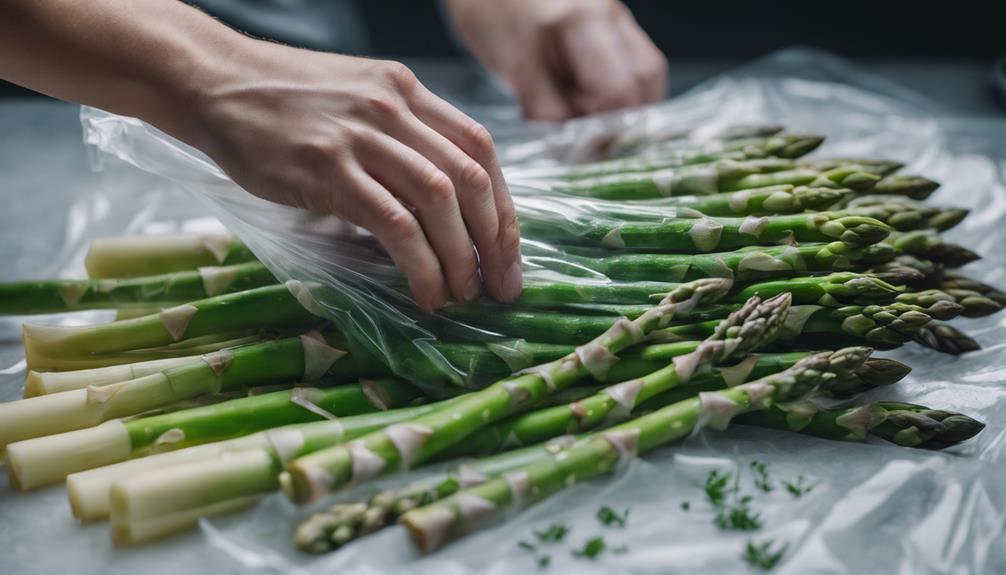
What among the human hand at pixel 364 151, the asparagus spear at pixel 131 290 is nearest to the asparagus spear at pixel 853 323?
the human hand at pixel 364 151

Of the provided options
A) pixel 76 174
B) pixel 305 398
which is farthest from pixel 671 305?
pixel 76 174

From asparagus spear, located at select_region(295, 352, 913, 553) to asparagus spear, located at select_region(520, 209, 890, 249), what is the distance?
200 mm

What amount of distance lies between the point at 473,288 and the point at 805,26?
2.61 meters

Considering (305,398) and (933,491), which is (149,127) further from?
(933,491)

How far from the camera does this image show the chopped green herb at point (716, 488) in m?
1.16

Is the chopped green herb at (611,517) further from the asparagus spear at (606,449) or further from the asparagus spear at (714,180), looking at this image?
the asparagus spear at (714,180)

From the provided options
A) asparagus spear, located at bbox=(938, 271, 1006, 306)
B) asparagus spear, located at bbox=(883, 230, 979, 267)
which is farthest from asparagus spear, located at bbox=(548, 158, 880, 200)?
asparagus spear, located at bbox=(938, 271, 1006, 306)

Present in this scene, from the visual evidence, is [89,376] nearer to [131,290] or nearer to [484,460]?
[131,290]

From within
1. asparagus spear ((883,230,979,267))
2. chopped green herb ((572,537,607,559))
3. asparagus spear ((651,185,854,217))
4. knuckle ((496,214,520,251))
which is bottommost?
chopped green herb ((572,537,607,559))

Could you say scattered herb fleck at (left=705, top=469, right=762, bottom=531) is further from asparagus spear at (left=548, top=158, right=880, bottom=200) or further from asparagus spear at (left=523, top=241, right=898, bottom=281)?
asparagus spear at (left=548, top=158, right=880, bottom=200)

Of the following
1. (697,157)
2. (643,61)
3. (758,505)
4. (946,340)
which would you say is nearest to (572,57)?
(643,61)

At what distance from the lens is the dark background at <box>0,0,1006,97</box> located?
128 inches

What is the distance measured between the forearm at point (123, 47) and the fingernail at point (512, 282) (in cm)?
51

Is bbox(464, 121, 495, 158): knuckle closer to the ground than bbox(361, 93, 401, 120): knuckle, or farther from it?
closer to the ground
